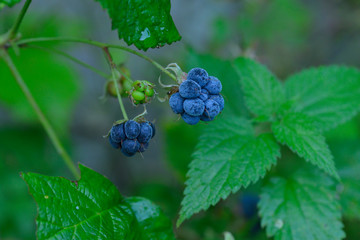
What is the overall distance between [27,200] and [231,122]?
1900 mm

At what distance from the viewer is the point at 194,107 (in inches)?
48.8

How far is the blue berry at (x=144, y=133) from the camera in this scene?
1.36 meters

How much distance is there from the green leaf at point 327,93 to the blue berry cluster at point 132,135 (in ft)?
2.84

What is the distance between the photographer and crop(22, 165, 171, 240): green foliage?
1271 millimetres

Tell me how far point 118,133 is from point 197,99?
352 mm

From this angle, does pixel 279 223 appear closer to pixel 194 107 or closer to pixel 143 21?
pixel 194 107

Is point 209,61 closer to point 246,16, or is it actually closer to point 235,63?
point 235,63

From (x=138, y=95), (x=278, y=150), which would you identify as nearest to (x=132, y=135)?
(x=138, y=95)

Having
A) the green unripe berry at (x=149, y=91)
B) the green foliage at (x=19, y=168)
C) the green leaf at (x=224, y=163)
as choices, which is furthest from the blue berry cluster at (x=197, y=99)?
the green foliage at (x=19, y=168)

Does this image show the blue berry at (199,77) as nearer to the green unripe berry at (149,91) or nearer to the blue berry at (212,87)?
the blue berry at (212,87)

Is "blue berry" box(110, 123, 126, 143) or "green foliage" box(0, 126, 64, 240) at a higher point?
"green foliage" box(0, 126, 64, 240)

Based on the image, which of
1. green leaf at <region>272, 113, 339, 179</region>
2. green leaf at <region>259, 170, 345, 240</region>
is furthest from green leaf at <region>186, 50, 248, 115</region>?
green leaf at <region>259, 170, 345, 240</region>

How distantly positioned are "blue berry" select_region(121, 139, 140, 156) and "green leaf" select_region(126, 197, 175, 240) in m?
0.31

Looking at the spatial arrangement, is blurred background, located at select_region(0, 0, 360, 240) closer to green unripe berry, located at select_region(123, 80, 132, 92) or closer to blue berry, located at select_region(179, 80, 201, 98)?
green unripe berry, located at select_region(123, 80, 132, 92)
